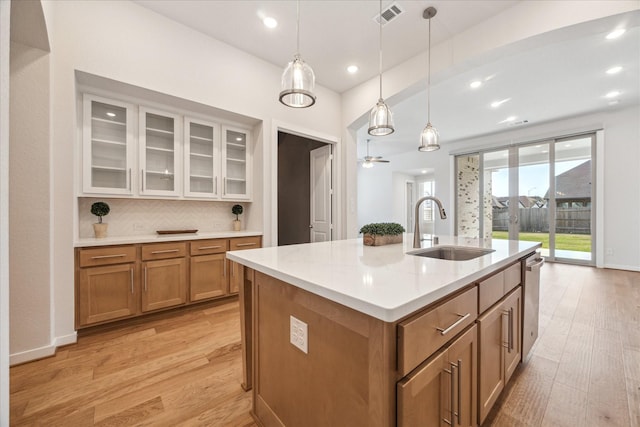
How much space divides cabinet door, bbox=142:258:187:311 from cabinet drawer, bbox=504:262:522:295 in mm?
2943

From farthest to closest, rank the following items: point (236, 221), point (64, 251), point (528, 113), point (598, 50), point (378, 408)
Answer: point (528, 113), point (236, 221), point (598, 50), point (64, 251), point (378, 408)

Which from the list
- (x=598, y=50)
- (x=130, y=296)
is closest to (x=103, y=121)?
(x=130, y=296)

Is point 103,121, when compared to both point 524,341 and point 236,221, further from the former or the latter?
point 524,341

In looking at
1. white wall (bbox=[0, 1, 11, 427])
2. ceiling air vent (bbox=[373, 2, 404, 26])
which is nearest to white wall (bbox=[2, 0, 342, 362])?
ceiling air vent (bbox=[373, 2, 404, 26])

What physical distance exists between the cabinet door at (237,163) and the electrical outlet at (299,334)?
2.74 meters

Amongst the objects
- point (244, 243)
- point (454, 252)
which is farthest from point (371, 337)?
point (244, 243)

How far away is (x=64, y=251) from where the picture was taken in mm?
2229

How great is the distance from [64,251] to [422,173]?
9378 mm

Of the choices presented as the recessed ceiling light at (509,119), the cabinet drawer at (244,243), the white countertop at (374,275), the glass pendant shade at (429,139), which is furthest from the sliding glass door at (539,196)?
the cabinet drawer at (244,243)

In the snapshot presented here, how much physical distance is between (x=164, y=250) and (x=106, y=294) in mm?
604

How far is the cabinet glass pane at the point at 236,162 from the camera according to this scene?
3.57 meters

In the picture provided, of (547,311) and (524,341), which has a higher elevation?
(524,341)

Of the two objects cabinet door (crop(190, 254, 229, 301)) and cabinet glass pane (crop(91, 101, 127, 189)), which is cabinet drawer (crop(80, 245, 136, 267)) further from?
cabinet glass pane (crop(91, 101, 127, 189))

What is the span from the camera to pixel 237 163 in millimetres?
3691
